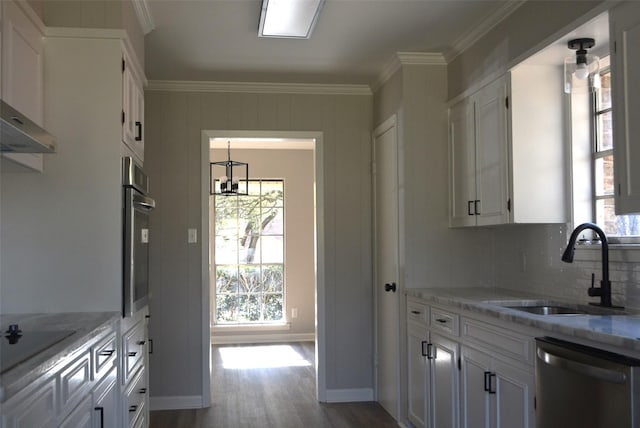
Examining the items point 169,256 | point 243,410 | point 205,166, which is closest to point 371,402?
point 243,410

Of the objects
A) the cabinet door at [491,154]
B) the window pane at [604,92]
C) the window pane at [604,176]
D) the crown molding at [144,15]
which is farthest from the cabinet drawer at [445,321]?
the crown molding at [144,15]

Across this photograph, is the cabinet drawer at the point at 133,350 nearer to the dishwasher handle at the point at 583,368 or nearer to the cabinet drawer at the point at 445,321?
the cabinet drawer at the point at 445,321

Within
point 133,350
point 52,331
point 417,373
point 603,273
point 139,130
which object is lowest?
point 417,373

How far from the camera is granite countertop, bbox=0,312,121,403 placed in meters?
1.41

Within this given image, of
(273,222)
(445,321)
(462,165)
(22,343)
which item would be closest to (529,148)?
A: (462,165)

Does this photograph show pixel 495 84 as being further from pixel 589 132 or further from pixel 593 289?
pixel 593 289

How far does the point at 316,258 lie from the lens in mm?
4543

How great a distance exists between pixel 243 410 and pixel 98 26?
2.85 meters

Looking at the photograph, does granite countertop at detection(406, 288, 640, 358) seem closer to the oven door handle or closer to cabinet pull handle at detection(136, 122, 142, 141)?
the oven door handle

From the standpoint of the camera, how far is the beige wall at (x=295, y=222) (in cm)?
730

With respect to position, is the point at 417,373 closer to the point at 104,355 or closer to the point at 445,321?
the point at 445,321

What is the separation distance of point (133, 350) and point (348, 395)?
206 centimetres

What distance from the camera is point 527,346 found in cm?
229

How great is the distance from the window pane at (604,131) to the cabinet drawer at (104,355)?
248 cm
